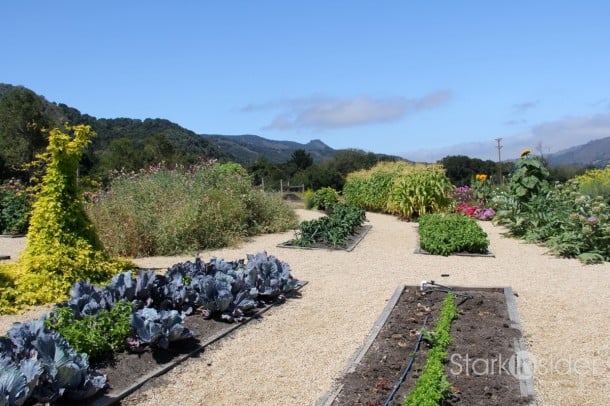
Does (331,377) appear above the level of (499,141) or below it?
below

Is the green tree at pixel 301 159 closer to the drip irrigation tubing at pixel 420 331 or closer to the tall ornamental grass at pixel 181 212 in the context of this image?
the tall ornamental grass at pixel 181 212

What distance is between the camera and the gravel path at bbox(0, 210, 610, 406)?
3.90 metres

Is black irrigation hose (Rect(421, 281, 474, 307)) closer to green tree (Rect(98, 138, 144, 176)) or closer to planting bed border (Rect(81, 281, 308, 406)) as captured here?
planting bed border (Rect(81, 281, 308, 406))

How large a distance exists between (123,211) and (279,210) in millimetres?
4458

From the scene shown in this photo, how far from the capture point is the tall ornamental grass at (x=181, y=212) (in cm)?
973

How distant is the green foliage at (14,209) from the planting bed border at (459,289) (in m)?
10.3

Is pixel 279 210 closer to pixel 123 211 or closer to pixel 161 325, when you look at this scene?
pixel 123 211

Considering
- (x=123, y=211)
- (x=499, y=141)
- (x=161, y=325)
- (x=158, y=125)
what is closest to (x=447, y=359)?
(x=161, y=325)

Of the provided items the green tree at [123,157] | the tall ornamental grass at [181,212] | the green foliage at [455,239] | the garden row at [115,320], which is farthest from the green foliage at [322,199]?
the green tree at [123,157]

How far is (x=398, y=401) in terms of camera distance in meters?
3.55

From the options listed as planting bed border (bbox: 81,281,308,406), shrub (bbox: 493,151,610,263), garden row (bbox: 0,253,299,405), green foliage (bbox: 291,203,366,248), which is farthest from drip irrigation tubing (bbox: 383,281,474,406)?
green foliage (bbox: 291,203,366,248)

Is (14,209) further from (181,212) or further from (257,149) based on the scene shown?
(257,149)

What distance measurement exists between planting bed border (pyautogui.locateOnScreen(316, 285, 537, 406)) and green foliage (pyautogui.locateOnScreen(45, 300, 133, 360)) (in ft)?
5.63

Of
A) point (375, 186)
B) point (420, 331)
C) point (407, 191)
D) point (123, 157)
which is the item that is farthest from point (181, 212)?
point (123, 157)
